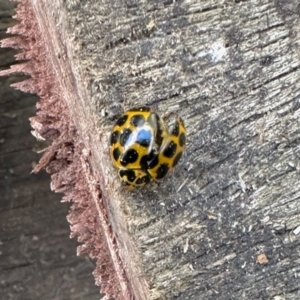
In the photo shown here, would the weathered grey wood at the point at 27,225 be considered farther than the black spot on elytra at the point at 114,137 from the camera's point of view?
Yes

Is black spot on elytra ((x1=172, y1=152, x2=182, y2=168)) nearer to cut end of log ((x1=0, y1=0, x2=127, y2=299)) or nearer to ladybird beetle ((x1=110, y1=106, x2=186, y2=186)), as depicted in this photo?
ladybird beetle ((x1=110, y1=106, x2=186, y2=186))

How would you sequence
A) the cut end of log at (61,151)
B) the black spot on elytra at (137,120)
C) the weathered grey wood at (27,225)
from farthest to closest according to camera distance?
1. the weathered grey wood at (27,225)
2. the cut end of log at (61,151)
3. the black spot on elytra at (137,120)

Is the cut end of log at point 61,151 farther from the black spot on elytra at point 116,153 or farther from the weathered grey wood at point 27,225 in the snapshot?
the weathered grey wood at point 27,225

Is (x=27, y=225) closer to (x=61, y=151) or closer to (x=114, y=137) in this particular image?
(x=61, y=151)

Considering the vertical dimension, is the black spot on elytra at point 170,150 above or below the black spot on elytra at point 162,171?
above

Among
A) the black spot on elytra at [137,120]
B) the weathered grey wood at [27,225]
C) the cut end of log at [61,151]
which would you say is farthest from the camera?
the weathered grey wood at [27,225]

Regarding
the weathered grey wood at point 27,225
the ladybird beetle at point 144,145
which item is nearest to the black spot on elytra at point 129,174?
the ladybird beetle at point 144,145
